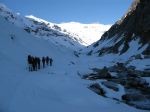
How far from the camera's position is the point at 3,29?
49.8 m

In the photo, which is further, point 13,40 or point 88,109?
point 13,40

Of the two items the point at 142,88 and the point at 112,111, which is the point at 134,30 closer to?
the point at 142,88

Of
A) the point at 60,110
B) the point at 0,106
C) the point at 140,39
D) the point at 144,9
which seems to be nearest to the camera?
the point at 0,106

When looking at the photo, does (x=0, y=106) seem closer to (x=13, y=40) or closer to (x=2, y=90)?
Answer: (x=2, y=90)

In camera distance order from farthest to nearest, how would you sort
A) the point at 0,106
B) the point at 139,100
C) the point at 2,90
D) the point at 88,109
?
1. the point at 139,100
2. the point at 2,90
3. the point at 88,109
4. the point at 0,106

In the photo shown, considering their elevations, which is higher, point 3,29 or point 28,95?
point 3,29

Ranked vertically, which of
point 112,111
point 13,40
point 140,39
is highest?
point 140,39

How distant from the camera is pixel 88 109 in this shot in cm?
1552

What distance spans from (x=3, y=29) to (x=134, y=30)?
54.6 metres

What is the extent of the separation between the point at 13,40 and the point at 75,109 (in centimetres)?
3517

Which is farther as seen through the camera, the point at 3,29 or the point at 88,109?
the point at 3,29

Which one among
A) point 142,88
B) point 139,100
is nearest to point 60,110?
point 139,100

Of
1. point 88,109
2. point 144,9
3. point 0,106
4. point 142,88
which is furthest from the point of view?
point 144,9

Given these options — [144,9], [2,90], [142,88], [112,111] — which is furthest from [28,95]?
[144,9]
